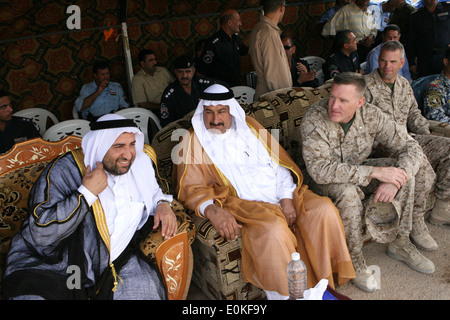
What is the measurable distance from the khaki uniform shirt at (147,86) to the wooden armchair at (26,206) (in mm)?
2191

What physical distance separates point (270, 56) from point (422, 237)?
208cm

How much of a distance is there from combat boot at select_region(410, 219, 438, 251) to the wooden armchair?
1748mm

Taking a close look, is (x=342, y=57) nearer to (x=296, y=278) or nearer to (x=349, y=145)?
(x=349, y=145)

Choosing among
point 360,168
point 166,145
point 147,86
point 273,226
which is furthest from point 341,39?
point 273,226

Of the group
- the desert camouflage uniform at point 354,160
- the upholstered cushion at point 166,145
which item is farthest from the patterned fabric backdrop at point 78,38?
the desert camouflage uniform at point 354,160

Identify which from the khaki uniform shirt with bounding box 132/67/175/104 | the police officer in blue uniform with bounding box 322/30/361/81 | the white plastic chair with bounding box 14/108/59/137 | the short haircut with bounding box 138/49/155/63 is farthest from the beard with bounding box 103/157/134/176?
the police officer in blue uniform with bounding box 322/30/361/81

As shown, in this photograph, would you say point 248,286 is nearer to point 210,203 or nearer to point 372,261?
point 210,203

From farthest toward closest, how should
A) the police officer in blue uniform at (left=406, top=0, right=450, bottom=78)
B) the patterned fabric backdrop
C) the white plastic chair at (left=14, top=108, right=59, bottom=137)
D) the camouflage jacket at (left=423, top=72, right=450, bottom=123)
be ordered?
the police officer in blue uniform at (left=406, top=0, right=450, bottom=78), the patterned fabric backdrop, the white plastic chair at (left=14, top=108, right=59, bottom=137), the camouflage jacket at (left=423, top=72, right=450, bottom=123)

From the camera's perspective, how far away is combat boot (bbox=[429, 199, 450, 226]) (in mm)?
3475

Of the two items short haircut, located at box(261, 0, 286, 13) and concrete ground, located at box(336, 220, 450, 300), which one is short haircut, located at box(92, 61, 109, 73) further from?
concrete ground, located at box(336, 220, 450, 300)

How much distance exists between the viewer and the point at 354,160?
3.14m

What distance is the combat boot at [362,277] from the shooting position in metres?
2.81

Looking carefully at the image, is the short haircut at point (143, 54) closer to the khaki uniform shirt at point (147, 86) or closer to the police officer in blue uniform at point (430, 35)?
the khaki uniform shirt at point (147, 86)

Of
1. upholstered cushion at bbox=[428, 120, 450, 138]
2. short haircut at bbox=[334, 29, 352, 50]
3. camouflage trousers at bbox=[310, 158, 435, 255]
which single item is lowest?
camouflage trousers at bbox=[310, 158, 435, 255]
